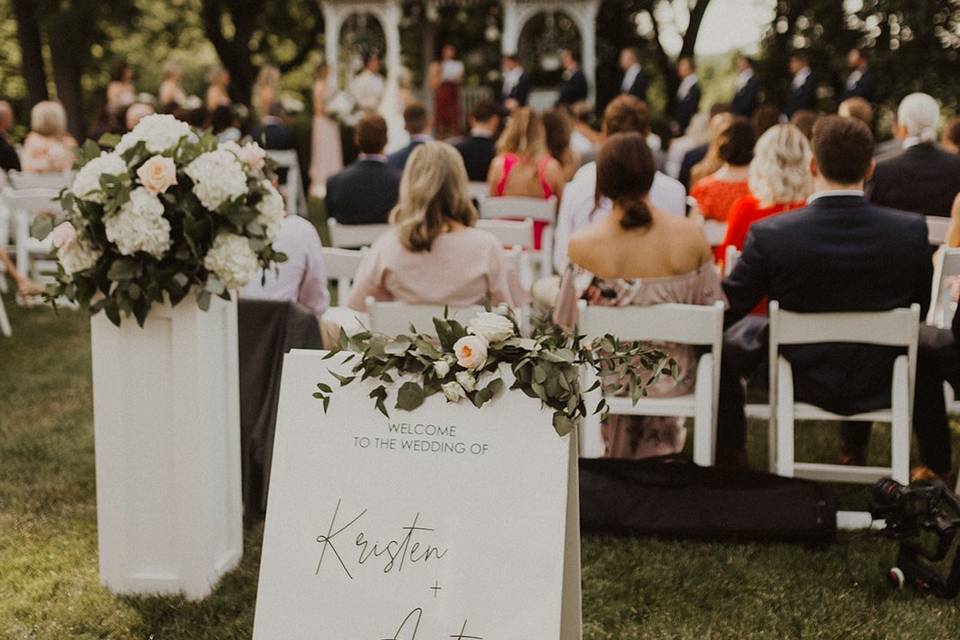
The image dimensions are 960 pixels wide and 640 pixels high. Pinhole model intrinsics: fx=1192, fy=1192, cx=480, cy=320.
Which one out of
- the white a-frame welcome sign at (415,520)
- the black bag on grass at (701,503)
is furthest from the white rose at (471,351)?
the black bag on grass at (701,503)

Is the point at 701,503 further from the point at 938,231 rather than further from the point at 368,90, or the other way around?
the point at 368,90

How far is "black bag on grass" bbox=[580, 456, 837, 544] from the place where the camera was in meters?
4.29

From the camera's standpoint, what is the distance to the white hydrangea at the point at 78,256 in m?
3.62

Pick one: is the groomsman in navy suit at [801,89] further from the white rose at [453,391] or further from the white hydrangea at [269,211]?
the white rose at [453,391]

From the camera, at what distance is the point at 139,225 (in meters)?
3.53

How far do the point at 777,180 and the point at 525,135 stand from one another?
274 cm

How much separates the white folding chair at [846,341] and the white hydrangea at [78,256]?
2.41 m

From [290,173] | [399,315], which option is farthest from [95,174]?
[290,173]

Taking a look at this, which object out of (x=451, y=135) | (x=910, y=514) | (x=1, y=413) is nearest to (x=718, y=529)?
(x=910, y=514)

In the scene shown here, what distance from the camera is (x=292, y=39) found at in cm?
2664

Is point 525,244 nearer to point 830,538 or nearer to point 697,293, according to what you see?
point 697,293

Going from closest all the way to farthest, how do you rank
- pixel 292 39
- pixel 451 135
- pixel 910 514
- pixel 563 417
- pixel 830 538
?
pixel 563 417
pixel 910 514
pixel 830 538
pixel 451 135
pixel 292 39

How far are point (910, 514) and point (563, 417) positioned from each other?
1614mm

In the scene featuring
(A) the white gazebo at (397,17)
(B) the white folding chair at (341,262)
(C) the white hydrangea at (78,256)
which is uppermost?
(A) the white gazebo at (397,17)
